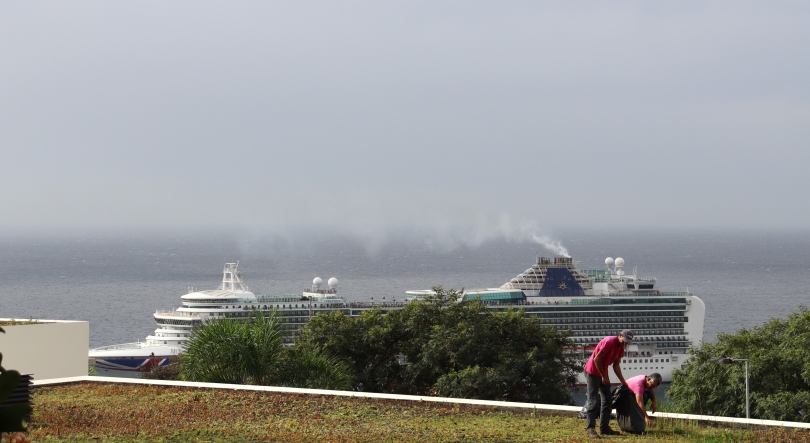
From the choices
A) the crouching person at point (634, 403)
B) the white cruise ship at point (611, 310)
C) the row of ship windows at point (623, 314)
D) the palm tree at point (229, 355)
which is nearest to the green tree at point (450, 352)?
the palm tree at point (229, 355)

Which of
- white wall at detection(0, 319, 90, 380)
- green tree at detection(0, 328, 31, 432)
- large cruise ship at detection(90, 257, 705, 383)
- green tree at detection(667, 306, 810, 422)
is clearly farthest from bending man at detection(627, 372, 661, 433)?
large cruise ship at detection(90, 257, 705, 383)

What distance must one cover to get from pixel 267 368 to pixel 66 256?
468 feet

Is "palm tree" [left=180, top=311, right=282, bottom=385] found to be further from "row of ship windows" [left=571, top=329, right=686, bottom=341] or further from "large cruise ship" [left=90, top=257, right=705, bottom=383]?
"row of ship windows" [left=571, top=329, right=686, bottom=341]

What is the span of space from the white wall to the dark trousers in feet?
21.3

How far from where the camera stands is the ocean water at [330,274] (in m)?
70.6

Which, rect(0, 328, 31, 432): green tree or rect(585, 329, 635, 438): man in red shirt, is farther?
rect(585, 329, 635, 438): man in red shirt

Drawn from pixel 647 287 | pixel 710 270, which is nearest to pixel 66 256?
pixel 710 270

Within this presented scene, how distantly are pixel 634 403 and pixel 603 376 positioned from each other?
0.56m

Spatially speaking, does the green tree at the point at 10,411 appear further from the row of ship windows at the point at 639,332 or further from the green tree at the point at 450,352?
the row of ship windows at the point at 639,332

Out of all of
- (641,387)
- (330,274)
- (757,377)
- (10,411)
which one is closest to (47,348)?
(641,387)

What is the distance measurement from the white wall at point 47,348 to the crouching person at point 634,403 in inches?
264

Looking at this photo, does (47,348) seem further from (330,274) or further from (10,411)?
(330,274)

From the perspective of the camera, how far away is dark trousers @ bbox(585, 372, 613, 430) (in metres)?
7.76

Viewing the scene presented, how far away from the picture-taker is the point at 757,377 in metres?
20.5
